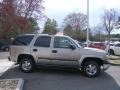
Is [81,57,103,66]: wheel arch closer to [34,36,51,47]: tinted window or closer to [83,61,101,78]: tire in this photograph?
[83,61,101,78]: tire

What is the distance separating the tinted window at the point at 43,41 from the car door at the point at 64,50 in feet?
1.14

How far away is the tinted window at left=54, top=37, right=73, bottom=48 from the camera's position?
565 inches

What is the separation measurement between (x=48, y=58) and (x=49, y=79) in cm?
143

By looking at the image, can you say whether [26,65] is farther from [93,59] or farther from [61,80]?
[93,59]

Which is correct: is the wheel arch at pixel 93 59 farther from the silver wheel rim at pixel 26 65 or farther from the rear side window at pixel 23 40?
the rear side window at pixel 23 40

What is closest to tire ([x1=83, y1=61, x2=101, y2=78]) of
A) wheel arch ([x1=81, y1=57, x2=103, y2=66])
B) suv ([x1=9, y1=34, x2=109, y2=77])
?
suv ([x1=9, y1=34, x2=109, y2=77])

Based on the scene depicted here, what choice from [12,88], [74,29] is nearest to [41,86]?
[12,88]

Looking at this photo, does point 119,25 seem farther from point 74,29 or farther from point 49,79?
point 49,79

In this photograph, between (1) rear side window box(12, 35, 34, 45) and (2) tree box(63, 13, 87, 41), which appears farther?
(2) tree box(63, 13, 87, 41)

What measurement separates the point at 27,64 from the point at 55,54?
1514mm

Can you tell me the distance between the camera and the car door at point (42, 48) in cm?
1451

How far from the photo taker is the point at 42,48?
14.6m

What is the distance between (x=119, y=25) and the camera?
7150 cm

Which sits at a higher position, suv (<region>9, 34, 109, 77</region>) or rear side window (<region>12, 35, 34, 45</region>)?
rear side window (<region>12, 35, 34, 45</region>)
